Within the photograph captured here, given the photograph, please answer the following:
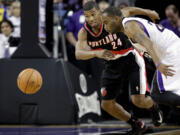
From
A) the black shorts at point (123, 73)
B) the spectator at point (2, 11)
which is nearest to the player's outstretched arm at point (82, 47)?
the black shorts at point (123, 73)

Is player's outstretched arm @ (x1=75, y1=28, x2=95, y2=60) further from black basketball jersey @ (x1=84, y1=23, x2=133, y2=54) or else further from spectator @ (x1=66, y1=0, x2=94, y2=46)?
spectator @ (x1=66, y1=0, x2=94, y2=46)

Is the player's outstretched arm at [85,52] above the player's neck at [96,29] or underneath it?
underneath

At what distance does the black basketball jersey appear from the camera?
22.1ft

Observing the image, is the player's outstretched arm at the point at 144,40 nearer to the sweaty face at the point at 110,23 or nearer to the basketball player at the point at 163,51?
the basketball player at the point at 163,51

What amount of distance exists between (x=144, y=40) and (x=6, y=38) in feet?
16.3

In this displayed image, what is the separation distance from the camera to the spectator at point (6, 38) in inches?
366

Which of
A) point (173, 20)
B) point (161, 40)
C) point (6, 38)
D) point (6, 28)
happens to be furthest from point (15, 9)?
point (161, 40)

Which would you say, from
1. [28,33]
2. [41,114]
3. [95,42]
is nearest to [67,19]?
[28,33]

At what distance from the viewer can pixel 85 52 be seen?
642 cm

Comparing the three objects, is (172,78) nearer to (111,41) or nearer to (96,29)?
(111,41)

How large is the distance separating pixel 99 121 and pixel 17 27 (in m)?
2.72

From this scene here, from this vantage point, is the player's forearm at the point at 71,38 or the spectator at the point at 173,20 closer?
the player's forearm at the point at 71,38

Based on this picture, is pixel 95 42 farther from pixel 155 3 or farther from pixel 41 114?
pixel 155 3

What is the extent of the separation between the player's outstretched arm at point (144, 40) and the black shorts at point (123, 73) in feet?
5.10
